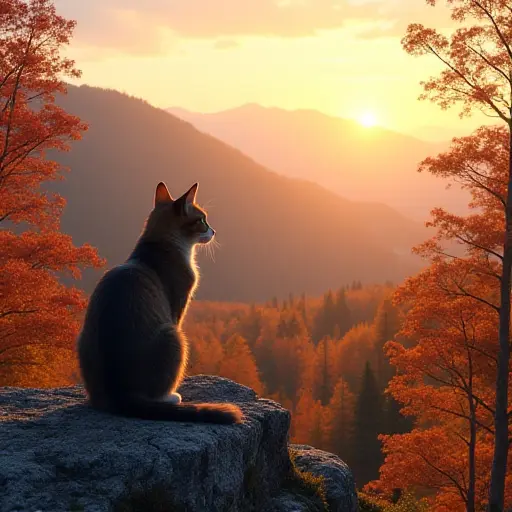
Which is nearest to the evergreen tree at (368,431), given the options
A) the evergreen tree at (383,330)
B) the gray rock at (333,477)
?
the evergreen tree at (383,330)

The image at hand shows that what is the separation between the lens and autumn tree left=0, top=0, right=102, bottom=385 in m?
16.3

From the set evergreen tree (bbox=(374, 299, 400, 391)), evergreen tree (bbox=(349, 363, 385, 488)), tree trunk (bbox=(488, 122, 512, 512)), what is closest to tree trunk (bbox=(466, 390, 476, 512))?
tree trunk (bbox=(488, 122, 512, 512))

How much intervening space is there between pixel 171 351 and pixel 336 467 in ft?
9.55

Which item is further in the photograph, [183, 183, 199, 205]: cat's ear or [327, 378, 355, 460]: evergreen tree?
[327, 378, 355, 460]: evergreen tree

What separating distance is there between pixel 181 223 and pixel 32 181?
11.8m

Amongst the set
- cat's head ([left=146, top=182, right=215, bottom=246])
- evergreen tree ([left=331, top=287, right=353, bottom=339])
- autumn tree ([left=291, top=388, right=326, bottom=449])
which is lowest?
autumn tree ([left=291, top=388, right=326, bottom=449])

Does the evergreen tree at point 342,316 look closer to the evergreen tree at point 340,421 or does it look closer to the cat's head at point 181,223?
the evergreen tree at point 340,421

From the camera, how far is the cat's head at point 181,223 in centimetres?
714

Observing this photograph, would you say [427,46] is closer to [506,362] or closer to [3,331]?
[506,362]

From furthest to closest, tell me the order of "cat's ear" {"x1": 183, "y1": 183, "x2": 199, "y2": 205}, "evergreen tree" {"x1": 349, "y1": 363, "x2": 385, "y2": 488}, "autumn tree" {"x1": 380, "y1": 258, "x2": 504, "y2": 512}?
"evergreen tree" {"x1": 349, "y1": 363, "x2": 385, "y2": 488} → "autumn tree" {"x1": 380, "y1": 258, "x2": 504, "y2": 512} → "cat's ear" {"x1": 183, "y1": 183, "x2": 199, "y2": 205}

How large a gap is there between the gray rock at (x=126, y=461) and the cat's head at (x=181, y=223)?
1.99 m

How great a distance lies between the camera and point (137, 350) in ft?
19.0

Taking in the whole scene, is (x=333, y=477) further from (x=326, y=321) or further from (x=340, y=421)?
(x=326, y=321)

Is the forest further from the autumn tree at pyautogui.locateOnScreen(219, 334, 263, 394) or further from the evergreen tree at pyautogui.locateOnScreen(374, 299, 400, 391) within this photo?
the evergreen tree at pyautogui.locateOnScreen(374, 299, 400, 391)
